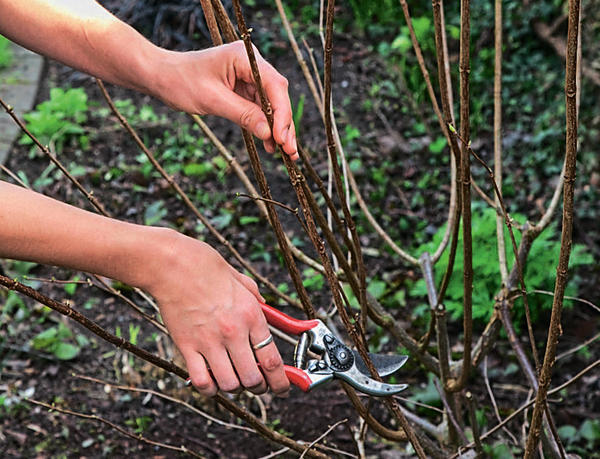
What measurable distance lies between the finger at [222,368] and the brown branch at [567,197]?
1.89 feet

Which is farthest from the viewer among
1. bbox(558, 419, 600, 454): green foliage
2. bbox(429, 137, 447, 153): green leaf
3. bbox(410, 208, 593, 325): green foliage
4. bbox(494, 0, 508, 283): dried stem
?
bbox(429, 137, 447, 153): green leaf

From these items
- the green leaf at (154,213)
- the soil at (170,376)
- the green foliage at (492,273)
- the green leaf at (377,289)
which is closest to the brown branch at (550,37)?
the soil at (170,376)

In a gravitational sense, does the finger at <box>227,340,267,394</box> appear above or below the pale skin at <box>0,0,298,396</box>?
below

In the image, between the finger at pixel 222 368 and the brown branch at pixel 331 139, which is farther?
the brown branch at pixel 331 139

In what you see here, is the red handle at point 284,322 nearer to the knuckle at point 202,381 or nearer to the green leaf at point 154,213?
the knuckle at point 202,381

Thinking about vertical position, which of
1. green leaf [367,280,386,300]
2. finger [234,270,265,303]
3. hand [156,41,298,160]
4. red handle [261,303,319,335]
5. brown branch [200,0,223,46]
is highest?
brown branch [200,0,223,46]

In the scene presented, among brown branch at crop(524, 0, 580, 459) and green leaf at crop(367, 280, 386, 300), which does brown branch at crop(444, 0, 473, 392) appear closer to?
brown branch at crop(524, 0, 580, 459)

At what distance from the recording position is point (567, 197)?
1282 millimetres

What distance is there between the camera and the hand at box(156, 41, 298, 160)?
4.67 feet

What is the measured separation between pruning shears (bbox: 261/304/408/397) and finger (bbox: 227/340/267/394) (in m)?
0.21

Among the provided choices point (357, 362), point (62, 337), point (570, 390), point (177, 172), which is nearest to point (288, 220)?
point (177, 172)

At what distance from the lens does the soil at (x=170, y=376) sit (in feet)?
8.61

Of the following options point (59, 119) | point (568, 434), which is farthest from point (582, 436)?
point (59, 119)

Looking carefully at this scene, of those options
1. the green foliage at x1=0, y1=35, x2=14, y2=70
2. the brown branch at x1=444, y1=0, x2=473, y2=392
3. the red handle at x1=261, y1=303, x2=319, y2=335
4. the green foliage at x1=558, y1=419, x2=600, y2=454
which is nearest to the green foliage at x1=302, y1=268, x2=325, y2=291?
the green foliage at x1=558, y1=419, x2=600, y2=454
